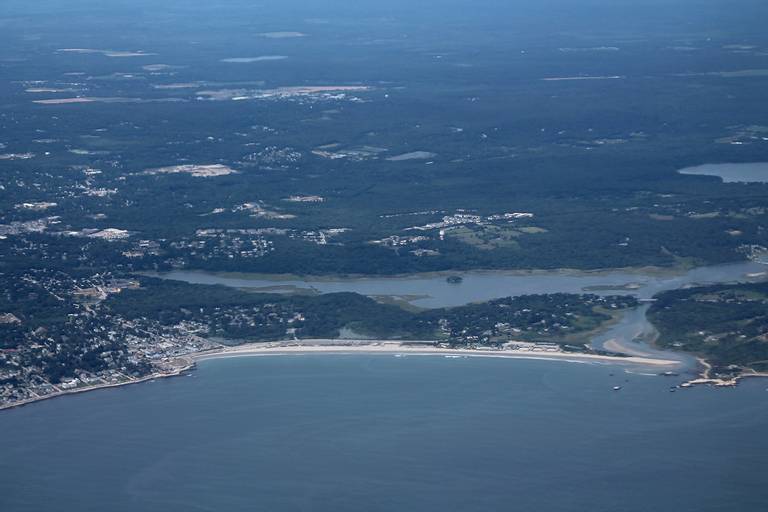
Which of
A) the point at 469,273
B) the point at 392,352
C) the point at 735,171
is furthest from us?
the point at 735,171

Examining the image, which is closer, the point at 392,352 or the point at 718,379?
the point at 718,379

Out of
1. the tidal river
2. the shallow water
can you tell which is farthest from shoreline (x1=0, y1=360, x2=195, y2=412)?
the shallow water

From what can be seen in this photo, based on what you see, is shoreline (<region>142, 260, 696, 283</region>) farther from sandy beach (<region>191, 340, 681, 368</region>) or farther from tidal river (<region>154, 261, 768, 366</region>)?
sandy beach (<region>191, 340, 681, 368</region>)

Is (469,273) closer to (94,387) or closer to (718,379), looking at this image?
(718,379)

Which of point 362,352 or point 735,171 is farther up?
point 735,171

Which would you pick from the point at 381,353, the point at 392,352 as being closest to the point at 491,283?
the point at 392,352

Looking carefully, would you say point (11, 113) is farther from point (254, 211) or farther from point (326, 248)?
point (326, 248)

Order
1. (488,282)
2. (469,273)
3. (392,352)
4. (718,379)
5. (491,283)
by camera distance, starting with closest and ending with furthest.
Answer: (718,379) < (392,352) < (491,283) < (488,282) < (469,273)

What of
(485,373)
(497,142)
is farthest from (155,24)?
(485,373)

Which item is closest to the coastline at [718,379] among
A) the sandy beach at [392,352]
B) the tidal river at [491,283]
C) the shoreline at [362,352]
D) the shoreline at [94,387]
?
the shoreline at [362,352]

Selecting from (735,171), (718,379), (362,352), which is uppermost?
(735,171)
